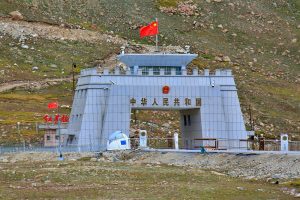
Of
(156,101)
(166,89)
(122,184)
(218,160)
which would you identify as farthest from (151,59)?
(122,184)

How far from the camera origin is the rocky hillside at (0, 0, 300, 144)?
122812 mm

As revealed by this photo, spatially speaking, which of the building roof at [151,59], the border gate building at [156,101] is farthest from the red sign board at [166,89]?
the building roof at [151,59]

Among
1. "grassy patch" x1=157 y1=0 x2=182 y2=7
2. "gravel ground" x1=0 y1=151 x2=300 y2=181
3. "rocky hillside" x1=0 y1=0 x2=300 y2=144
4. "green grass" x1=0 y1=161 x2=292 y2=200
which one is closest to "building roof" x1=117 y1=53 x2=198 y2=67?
"gravel ground" x1=0 y1=151 x2=300 y2=181

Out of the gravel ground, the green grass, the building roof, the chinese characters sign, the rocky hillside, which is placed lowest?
the green grass

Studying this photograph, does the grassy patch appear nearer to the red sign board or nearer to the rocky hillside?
the rocky hillside

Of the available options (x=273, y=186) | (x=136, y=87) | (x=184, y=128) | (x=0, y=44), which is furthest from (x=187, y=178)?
(x=0, y=44)

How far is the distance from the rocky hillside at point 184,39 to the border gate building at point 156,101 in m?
33.4

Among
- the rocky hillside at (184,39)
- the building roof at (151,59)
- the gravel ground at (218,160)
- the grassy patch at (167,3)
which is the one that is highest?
the grassy patch at (167,3)

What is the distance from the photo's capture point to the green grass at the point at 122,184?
40000 millimetres

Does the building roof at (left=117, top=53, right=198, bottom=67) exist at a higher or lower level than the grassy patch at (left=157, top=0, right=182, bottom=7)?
lower

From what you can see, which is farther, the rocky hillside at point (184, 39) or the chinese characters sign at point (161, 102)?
the rocky hillside at point (184, 39)

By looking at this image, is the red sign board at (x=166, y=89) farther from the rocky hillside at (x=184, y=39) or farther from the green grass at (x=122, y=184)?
the rocky hillside at (x=184, y=39)

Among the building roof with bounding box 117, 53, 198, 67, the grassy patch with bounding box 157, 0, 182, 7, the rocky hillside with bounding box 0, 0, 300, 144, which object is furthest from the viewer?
the grassy patch with bounding box 157, 0, 182, 7

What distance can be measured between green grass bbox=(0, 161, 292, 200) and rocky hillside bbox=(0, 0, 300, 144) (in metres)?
56.8
